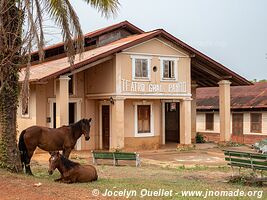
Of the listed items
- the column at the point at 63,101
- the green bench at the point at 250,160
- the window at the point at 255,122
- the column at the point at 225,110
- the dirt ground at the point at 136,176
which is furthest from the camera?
the window at the point at 255,122

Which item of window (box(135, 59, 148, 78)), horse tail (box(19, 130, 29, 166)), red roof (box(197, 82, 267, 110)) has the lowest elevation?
horse tail (box(19, 130, 29, 166))

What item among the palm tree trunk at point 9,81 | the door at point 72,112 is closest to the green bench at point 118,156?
the palm tree trunk at point 9,81

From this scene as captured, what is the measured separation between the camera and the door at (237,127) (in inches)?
1314

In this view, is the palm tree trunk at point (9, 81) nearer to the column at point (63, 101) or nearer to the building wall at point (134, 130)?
the column at point (63, 101)

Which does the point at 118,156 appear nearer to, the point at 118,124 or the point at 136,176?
the point at 136,176

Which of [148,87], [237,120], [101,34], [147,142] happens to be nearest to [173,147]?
[147,142]

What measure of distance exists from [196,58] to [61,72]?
8.80m

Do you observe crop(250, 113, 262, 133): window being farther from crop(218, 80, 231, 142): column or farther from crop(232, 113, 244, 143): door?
crop(218, 80, 231, 142): column

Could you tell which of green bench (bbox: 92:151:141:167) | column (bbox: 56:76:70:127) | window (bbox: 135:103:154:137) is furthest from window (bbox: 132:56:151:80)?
green bench (bbox: 92:151:141:167)

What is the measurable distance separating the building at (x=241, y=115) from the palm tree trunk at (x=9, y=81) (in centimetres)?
2254

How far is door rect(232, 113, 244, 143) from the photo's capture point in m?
33.4

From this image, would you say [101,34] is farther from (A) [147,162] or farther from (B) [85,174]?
(B) [85,174]

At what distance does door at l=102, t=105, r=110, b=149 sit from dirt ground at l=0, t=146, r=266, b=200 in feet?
6.14

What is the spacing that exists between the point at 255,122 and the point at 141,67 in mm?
12899
